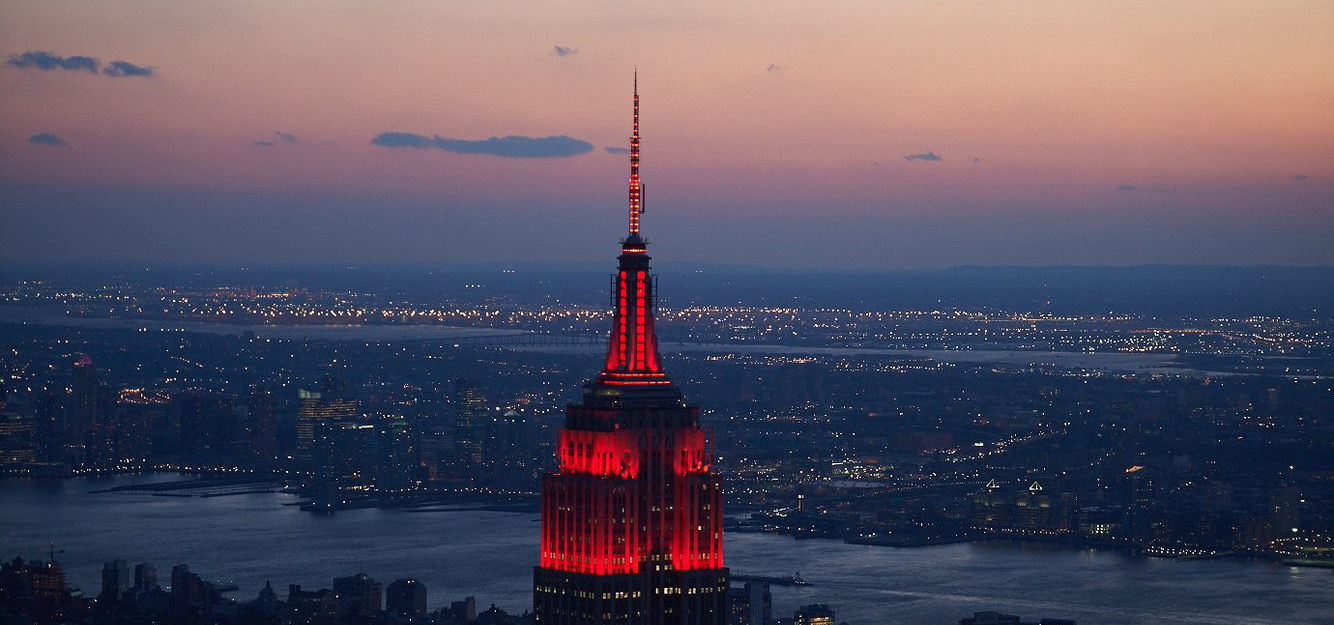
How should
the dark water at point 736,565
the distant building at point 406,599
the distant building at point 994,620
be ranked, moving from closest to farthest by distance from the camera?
the distant building at point 994,620 < the distant building at point 406,599 < the dark water at point 736,565

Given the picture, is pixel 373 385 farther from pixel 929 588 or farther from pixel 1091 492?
pixel 929 588

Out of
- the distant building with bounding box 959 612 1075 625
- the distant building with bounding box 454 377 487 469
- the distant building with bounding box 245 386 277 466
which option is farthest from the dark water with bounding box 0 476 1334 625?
the distant building with bounding box 245 386 277 466

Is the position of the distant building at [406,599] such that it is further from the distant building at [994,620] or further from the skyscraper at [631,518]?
the skyscraper at [631,518]

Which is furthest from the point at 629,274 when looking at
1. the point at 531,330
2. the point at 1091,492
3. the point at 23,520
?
the point at 531,330

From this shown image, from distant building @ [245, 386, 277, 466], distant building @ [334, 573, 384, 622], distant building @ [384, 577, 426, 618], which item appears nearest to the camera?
distant building @ [334, 573, 384, 622]

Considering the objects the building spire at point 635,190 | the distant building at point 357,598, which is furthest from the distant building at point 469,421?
the building spire at point 635,190

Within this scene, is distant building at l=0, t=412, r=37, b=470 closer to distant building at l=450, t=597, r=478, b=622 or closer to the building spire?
distant building at l=450, t=597, r=478, b=622
